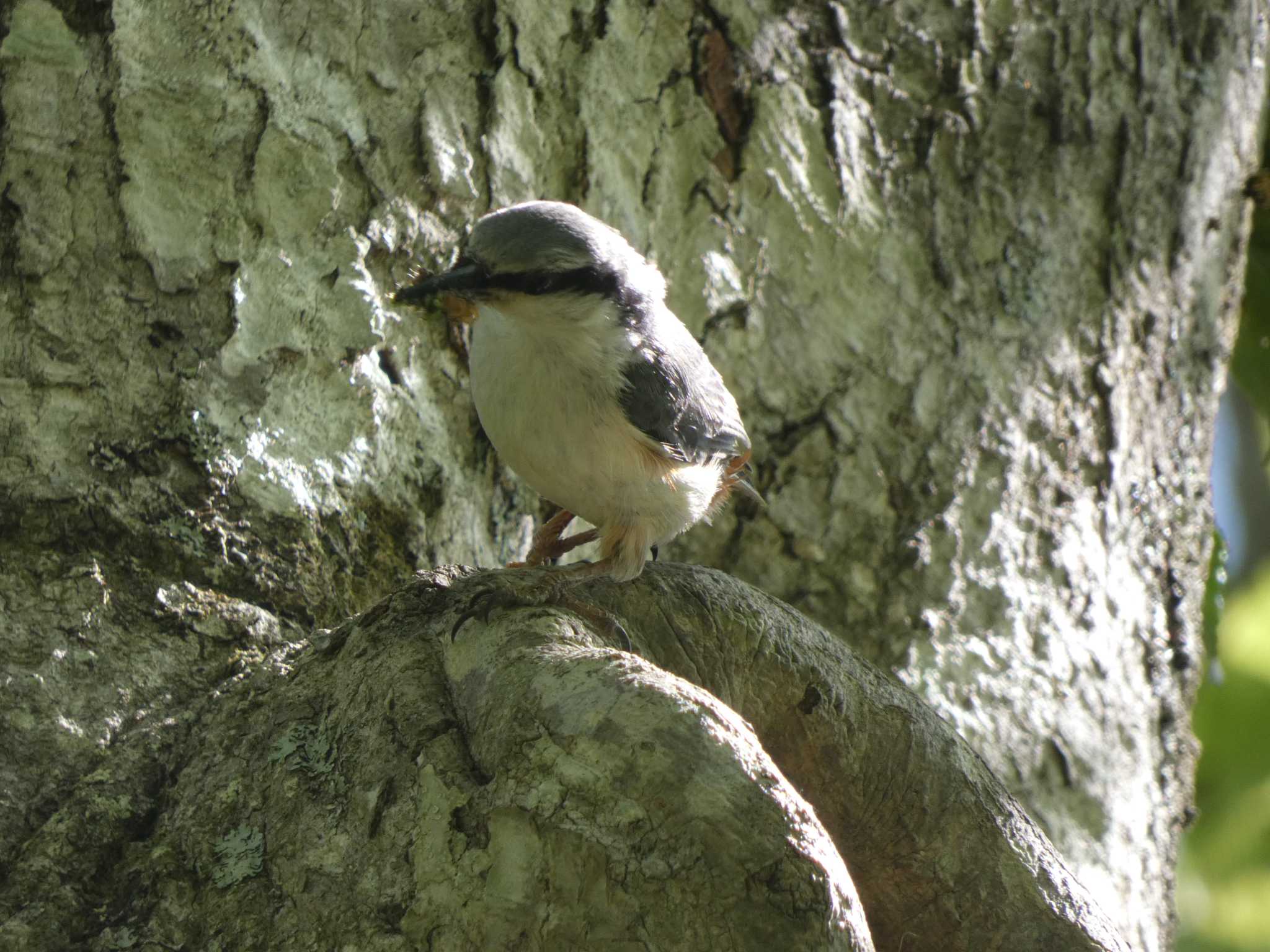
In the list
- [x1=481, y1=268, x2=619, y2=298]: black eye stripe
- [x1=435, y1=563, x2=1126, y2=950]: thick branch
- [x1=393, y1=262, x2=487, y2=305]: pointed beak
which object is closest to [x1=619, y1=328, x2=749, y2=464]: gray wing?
[x1=481, y1=268, x2=619, y2=298]: black eye stripe

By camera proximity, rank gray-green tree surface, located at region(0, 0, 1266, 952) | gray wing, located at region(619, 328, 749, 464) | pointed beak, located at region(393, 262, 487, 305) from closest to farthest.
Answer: gray-green tree surface, located at region(0, 0, 1266, 952), pointed beak, located at region(393, 262, 487, 305), gray wing, located at region(619, 328, 749, 464)

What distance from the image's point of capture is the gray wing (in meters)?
2.42

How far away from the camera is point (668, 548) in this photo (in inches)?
115

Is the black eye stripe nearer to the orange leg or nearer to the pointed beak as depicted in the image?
the pointed beak

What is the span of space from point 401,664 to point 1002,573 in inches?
62.7

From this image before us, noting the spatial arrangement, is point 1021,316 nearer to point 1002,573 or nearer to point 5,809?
point 1002,573

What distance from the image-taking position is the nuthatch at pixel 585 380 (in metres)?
2.16

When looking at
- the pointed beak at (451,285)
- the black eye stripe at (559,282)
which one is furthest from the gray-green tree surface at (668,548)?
the black eye stripe at (559,282)

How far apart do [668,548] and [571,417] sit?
71 cm

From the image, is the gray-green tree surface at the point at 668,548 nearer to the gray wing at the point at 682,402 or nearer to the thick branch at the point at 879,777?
the thick branch at the point at 879,777

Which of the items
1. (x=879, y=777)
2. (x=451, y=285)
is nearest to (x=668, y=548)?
(x=451, y=285)

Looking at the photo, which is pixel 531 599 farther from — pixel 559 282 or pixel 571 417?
pixel 559 282

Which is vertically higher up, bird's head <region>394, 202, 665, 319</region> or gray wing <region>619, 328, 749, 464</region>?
bird's head <region>394, 202, 665, 319</region>

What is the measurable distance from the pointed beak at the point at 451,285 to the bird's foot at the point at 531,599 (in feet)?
1.81
